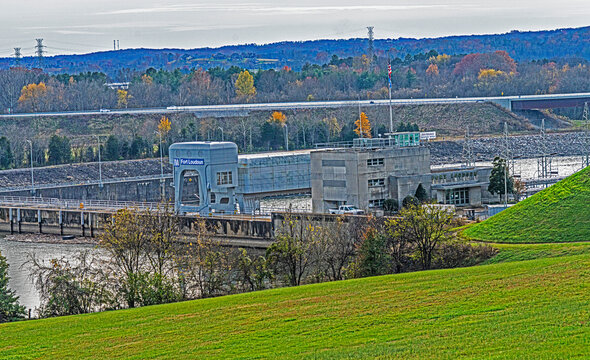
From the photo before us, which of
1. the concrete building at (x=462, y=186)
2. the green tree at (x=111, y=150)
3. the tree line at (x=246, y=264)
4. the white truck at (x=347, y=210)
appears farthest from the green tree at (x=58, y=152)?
the tree line at (x=246, y=264)

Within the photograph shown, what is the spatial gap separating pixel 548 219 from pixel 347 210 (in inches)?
745

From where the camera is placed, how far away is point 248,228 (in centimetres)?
6506

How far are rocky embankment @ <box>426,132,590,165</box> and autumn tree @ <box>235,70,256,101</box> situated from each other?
197ft

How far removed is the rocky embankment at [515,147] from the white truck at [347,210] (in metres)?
67.0

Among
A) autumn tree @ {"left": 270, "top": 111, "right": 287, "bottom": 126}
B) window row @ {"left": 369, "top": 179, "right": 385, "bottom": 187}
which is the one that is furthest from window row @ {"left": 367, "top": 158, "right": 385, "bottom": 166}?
autumn tree @ {"left": 270, "top": 111, "right": 287, "bottom": 126}

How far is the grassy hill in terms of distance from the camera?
4328cm

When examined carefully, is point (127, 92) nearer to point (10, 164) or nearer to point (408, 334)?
point (10, 164)

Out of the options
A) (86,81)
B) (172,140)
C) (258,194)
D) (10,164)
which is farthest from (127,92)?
A: (258,194)

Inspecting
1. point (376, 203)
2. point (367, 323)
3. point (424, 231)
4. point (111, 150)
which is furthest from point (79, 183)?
point (367, 323)

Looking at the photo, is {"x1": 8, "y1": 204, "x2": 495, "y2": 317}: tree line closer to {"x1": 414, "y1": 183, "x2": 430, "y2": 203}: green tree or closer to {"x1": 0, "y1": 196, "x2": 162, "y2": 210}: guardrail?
{"x1": 414, "y1": 183, "x2": 430, "y2": 203}: green tree

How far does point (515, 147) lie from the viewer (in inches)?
5650

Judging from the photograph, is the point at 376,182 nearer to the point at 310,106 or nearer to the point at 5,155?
the point at 5,155

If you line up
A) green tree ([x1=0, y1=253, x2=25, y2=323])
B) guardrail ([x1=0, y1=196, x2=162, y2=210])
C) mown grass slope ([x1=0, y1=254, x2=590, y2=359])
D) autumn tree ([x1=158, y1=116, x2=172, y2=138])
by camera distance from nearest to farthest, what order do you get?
1. mown grass slope ([x1=0, y1=254, x2=590, y2=359])
2. green tree ([x1=0, y1=253, x2=25, y2=323])
3. guardrail ([x1=0, y1=196, x2=162, y2=210])
4. autumn tree ([x1=158, y1=116, x2=172, y2=138])

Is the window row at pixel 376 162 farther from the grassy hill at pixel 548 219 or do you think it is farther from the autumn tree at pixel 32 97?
the autumn tree at pixel 32 97
